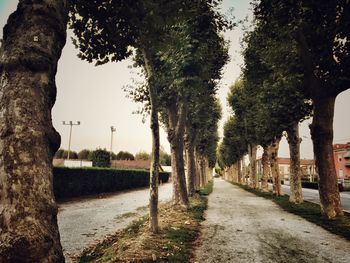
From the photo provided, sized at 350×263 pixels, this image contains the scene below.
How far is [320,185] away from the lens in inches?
449

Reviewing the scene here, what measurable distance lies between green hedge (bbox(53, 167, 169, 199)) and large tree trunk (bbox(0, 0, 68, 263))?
17121mm

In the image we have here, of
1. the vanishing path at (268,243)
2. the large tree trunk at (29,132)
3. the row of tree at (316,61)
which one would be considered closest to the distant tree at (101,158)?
the row of tree at (316,61)

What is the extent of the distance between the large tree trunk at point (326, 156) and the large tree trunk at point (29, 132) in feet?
33.9

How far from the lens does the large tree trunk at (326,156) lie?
36.6ft

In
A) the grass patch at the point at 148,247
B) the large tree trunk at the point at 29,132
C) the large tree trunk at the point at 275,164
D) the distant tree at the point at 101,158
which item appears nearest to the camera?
the large tree trunk at the point at 29,132

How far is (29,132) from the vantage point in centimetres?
324

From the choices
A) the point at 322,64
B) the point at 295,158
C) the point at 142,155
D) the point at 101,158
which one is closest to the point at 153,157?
the point at 322,64

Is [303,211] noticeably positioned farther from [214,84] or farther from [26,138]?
[26,138]

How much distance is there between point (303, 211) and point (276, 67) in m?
6.72

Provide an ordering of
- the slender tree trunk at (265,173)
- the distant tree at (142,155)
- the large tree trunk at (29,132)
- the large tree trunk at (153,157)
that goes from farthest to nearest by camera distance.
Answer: the distant tree at (142,155)
the slender tree trunk at (265,173)
the large tree trunk at (153,157)
the large tree trunk at (29,132)

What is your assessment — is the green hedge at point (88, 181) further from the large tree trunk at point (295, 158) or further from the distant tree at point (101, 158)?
the large tree trunk at point (295, 158)

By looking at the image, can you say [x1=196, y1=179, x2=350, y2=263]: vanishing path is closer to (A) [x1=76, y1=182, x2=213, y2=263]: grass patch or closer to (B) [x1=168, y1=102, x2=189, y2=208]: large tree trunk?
(A) [x1=76, y1=182, x2=213, y2=263]: grass patch

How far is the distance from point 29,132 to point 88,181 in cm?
2210

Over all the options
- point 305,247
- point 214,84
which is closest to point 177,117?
point 214,84
